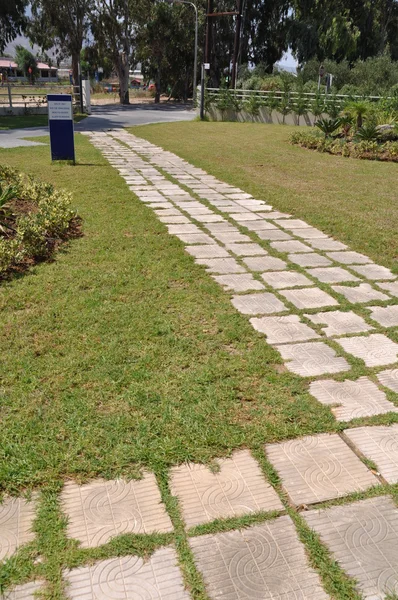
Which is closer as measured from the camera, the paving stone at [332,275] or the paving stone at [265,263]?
the paving stone at [332,275]

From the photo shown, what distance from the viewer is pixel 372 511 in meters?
2.22

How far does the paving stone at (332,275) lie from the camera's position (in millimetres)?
4840

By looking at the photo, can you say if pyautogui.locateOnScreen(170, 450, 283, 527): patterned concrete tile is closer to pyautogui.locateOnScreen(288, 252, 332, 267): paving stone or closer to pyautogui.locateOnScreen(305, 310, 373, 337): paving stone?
pyautogui.locateOnScreen(305, 310, 373, 337): paving stone

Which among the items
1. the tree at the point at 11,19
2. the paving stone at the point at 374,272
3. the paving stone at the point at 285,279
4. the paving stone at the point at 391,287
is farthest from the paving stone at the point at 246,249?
the tree at the point at 11,19

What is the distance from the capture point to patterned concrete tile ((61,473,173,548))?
2.09 m

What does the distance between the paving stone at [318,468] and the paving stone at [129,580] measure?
0.65 meters

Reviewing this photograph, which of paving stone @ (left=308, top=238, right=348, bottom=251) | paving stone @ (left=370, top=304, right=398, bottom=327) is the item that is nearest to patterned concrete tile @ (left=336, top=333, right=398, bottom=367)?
paving stone @ (left=370, top=304, right=398, bottom=327)

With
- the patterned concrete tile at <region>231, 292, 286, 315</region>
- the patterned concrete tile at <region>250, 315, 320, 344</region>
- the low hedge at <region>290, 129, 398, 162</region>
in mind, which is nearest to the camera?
the patterned concrete tile at <region>250, 315, 320, 344</region>

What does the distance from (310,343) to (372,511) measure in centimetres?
153

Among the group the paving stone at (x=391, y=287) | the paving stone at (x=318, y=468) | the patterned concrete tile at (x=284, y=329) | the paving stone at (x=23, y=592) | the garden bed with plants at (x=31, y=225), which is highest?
the garden bed with plants at (x=31, y=225)

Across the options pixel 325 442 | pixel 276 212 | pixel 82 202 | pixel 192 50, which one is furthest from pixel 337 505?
pixel 192 50

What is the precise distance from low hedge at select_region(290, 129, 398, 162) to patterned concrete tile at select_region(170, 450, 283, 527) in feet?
39.9

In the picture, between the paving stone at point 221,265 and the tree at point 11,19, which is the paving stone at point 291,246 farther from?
the tree at point 11,19

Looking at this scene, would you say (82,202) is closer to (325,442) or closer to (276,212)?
(276,212)
